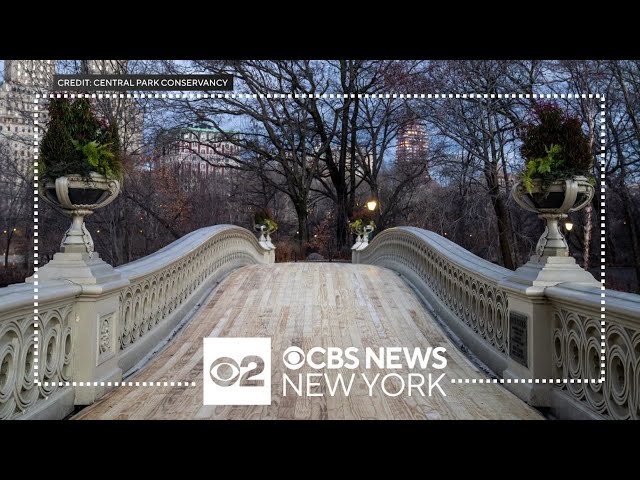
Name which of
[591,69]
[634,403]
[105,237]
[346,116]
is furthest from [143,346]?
[346,116]

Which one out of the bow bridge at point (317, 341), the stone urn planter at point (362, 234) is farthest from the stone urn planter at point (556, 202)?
the stone urn planter at point (362, 234)

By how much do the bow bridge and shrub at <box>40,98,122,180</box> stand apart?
0.62 metres

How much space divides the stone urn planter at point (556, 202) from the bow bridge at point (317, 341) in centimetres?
21

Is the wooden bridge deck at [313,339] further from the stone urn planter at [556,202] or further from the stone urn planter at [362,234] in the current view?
the stone urn planter at [362,234]

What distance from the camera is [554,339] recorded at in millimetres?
3471

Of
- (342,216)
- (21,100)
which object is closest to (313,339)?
(21,100)

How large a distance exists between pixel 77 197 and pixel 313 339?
8.65 ft

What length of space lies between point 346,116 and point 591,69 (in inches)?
591

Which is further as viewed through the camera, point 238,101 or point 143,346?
point 238,101

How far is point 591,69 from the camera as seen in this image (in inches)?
381

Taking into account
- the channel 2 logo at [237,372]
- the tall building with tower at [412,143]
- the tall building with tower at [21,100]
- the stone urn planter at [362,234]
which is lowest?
the channel 2 logo at [237,372]

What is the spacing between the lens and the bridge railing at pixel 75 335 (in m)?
2.73
